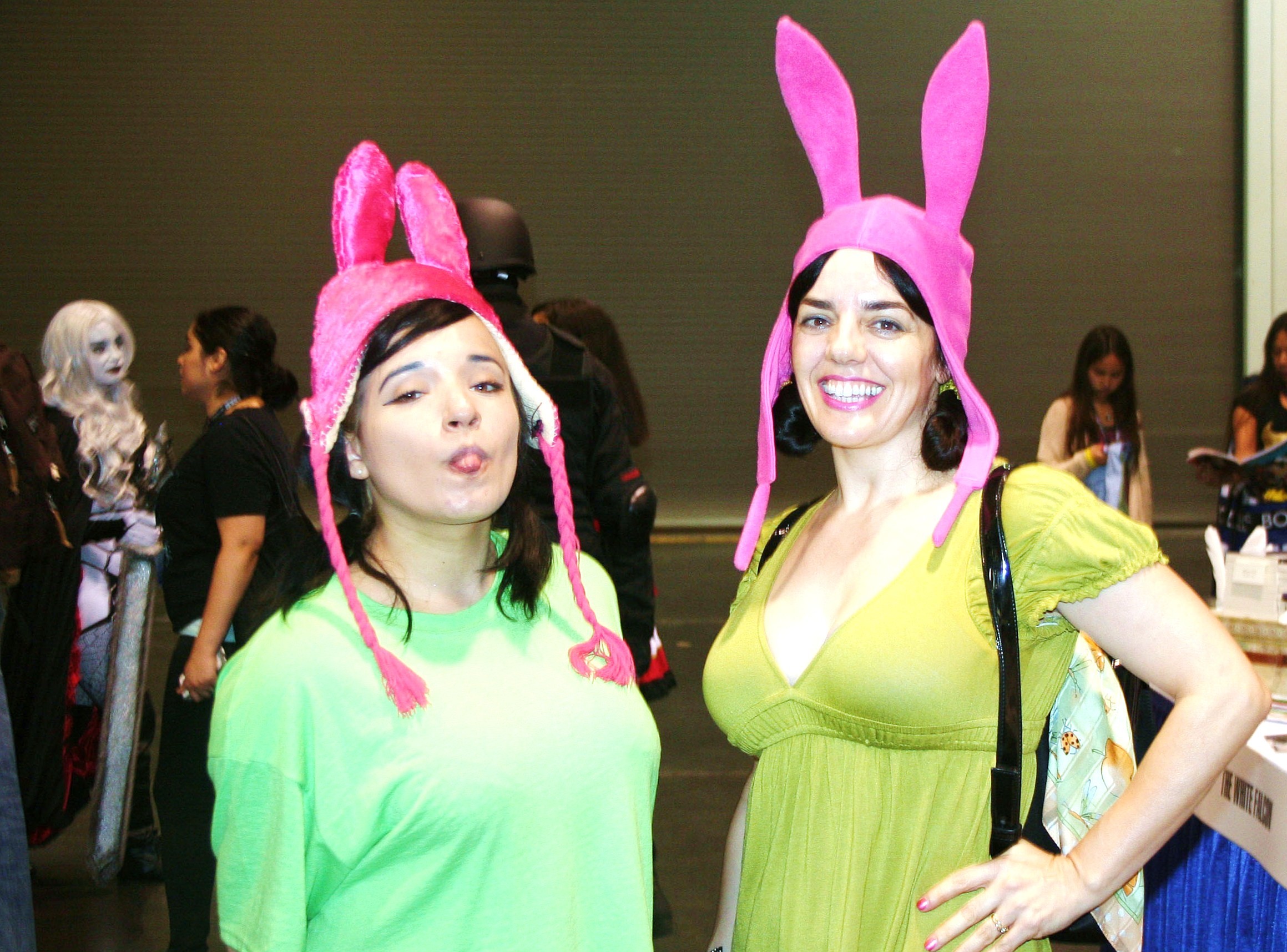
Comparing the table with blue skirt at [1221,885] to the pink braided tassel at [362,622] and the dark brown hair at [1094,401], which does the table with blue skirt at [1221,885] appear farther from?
the dark brown hair at [1094,401]

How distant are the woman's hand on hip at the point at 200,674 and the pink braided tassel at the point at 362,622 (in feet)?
5.83

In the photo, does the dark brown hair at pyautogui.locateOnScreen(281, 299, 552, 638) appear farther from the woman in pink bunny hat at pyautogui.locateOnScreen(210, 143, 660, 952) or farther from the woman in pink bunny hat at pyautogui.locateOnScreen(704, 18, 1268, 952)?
the woman in pink bunny hat at pyautogui.locateOnScreen(704, 18, 1268, 952)

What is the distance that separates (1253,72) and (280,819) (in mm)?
10711

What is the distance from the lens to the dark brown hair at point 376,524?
1.43 metres

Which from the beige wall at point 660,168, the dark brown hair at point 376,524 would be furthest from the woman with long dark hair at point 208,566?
the beige wall at point 660,168

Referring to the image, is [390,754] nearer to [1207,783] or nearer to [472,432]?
[472,432]

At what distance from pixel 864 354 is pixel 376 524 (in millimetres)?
659

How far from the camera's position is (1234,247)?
10.1 meters

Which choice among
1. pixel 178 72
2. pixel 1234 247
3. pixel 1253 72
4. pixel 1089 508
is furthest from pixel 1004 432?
pixel 1089 508

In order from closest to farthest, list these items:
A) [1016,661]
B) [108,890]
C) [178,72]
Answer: [1016,661] < [108,890] < [178,72]

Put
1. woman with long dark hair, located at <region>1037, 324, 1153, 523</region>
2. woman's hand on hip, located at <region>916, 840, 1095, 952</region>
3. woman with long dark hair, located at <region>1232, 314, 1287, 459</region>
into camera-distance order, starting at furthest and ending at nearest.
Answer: woman with long dark hair, located at <region>1037, 324, 1153, 523</region> < woman with long dark hair, located at <region>1232, 314, 1287, 459</region> < woman's hand on hip, located at <region>916, 840, 1095, 952</region>

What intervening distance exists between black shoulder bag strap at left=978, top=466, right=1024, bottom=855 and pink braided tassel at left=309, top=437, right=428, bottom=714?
2.18ft

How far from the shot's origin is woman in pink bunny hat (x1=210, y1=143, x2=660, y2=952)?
1.29 m

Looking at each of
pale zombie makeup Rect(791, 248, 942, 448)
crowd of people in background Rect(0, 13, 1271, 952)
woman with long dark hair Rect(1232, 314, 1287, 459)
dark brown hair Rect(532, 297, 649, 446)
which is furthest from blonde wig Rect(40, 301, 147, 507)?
woman with long dark hair Rect(1232, 314, 1287, 459)
